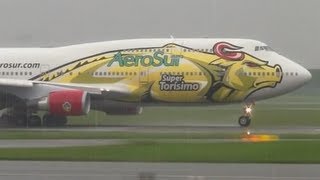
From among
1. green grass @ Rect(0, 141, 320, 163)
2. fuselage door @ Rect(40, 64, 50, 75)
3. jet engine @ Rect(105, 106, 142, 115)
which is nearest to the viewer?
green grass @ Rect(0, 141, 320, 163)

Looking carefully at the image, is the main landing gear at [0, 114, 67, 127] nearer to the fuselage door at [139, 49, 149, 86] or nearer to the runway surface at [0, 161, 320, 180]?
the fuselage door at [139, 49, 149, 86]

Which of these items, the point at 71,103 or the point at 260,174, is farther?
the point at 71,103

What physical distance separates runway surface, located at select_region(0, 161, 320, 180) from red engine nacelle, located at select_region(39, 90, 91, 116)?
16.1 m

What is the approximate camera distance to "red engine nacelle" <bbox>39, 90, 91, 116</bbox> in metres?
33.7

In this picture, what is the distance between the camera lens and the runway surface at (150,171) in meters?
14.6

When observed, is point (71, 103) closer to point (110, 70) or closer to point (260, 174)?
point (110, 70)

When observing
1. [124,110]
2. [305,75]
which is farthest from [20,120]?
[305,75]

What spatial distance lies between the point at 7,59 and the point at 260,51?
12.2 m

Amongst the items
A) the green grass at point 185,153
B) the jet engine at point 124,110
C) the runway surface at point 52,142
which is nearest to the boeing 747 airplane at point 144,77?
the jet engine at point 124,110

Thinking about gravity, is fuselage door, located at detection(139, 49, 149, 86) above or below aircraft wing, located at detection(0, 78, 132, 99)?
above

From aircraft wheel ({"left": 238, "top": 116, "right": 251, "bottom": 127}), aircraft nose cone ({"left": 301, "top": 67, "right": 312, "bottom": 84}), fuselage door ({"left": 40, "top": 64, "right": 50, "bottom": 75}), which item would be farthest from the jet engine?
aircraft nose cone ({"left": 301, "top": 67, "right": 312, "bottom": 84})

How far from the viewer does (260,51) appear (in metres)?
35.2

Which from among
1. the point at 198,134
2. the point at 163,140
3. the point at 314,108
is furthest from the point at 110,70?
the point at 314,108

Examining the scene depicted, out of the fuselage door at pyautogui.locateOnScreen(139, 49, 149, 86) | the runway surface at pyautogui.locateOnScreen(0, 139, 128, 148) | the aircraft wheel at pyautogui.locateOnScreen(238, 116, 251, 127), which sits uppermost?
the fuselage door at pyautogui.locateOnScreen(139, 49, 149, 86)
